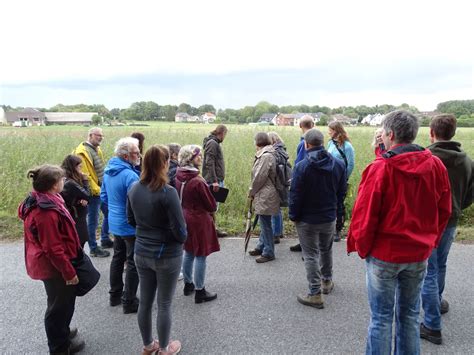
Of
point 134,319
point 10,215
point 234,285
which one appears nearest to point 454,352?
point 234,285

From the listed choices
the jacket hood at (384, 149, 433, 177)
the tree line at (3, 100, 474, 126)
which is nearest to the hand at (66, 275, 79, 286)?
the jacket hood at (384, 149, 433, 177)

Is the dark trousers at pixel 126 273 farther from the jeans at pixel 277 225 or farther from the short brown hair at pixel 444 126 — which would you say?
the short brown hair at pixel 444 126

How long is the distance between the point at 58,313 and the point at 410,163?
2.85m

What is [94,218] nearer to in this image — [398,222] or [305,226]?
[305,226]

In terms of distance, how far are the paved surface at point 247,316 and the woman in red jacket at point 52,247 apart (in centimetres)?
37

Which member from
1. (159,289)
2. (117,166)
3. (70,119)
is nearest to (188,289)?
(159,289)

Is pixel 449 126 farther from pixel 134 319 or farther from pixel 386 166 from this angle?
pixel 134 319

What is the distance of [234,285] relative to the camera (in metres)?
4.00

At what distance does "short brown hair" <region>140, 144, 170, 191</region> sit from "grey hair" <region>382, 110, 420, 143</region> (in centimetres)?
159

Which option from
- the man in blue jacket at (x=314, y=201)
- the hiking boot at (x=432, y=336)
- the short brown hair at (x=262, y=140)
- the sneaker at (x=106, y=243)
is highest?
the short brown hair at (x=262, y=140)

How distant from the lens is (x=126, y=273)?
136 inches

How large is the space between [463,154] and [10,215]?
7177 millimetres

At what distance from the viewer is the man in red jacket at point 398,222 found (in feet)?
6.93

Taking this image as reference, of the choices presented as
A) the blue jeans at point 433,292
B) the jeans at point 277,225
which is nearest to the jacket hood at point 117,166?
the jeans at point 277,225
